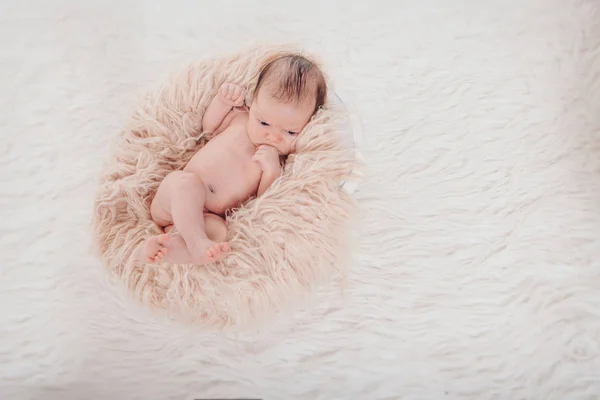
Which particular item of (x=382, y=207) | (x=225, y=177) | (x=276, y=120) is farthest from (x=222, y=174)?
(x=382, y=207)

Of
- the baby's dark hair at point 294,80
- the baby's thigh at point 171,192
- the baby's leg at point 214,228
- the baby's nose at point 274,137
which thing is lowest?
the baby's leg at point 214,228

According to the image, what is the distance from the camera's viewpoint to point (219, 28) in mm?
1072

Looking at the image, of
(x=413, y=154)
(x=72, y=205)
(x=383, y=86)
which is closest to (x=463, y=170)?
(x=413, y=154)

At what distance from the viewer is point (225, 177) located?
2.87 feet

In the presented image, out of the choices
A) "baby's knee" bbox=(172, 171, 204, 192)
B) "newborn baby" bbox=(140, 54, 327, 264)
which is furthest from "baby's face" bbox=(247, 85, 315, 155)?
"baby's knee" bbox=(172, 171, 204, 192)

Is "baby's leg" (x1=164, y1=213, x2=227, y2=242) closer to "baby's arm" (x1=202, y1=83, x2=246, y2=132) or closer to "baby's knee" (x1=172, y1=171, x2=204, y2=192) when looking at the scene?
"baby's knee" (x1=172, y1=171, x2=204, y2=192)

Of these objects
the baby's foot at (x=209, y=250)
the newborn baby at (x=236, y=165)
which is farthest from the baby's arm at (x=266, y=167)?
the baby's foot at (x=209, y=250)

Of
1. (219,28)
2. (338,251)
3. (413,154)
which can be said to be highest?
(219,28)

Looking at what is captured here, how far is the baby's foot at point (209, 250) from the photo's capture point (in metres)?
0.81

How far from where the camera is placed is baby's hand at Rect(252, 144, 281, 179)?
0.88 meters

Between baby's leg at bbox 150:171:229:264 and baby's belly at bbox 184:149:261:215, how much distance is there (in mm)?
19

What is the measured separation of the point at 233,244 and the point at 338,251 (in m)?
0.16

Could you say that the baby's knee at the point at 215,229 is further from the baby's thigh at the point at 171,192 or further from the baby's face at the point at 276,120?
the baby's face at the point at 276,120

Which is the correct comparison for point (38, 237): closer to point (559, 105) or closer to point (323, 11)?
point (323, 11)
